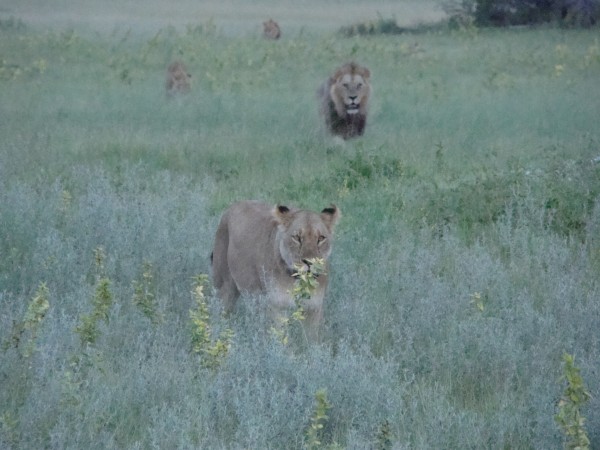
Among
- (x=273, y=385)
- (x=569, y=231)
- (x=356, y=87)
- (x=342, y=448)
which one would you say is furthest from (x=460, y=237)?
(x=356, y=87)

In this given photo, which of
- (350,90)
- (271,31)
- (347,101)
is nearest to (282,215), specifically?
(347,101)

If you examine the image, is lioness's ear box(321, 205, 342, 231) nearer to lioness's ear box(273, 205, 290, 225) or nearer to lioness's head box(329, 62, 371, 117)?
lioness's ear box(273, 205, 290, 225)

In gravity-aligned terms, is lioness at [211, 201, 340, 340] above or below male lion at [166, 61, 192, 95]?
above

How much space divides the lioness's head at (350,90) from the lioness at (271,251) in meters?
7.49

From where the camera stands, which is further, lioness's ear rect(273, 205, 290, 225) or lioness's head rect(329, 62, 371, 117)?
lioness's head rect(329, 62, 371, 117)

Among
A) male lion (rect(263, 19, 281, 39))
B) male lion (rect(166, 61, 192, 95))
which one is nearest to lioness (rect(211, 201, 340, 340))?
male lion (rect(166, 61, 192, 95))

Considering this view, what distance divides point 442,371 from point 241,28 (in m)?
33.3

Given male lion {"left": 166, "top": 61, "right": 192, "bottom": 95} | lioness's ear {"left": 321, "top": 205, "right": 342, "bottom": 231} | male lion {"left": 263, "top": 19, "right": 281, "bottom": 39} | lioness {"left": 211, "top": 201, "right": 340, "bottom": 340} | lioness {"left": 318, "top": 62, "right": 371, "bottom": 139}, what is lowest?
male lion {"left": 263, "top": 19, "right": 281, "bottom": 39}

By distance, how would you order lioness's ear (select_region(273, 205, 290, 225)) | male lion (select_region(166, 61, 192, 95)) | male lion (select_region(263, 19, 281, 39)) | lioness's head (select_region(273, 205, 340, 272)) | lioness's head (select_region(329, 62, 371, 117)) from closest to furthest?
lioness's head (select_region(273, 205, 340, 272))
lioness's ear (select_region(273, 205, 290, 225))
lioness's head (select_region(329, 62, 371, 117))
male lion (select_region(166, 61, 192, 95))
male lion (select_region(263, 19, 281, 39))

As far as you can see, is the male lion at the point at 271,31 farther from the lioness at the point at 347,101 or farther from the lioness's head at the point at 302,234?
the lioness's head at the point at 302,234

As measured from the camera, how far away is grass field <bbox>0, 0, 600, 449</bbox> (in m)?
5.67

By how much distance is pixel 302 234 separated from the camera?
266 inches

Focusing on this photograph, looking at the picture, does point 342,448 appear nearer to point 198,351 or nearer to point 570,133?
point 198,351

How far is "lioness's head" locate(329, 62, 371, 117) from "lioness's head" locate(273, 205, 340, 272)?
26.9 feet
